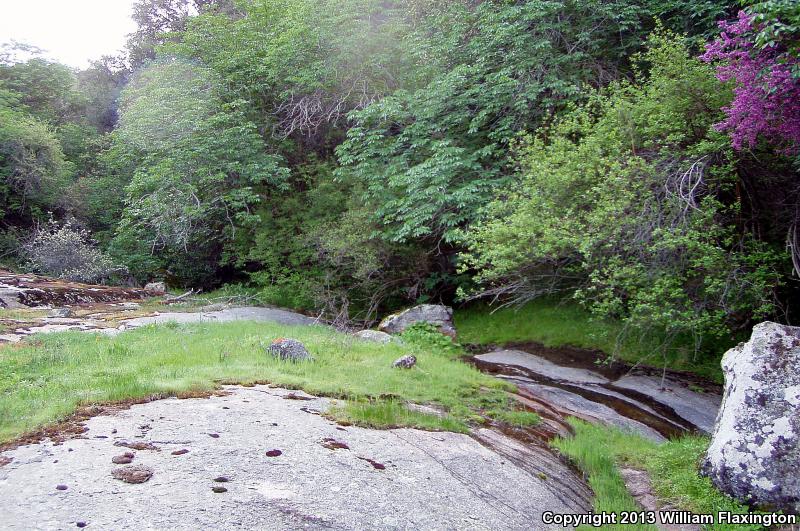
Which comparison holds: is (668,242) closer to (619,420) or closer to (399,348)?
(619,420)

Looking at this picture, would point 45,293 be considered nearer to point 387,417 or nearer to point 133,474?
point 387,417

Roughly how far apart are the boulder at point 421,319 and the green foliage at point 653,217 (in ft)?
12.7

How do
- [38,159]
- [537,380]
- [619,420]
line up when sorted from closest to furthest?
[619,420]
[537,380]
[38,159]

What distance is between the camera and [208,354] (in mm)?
9086

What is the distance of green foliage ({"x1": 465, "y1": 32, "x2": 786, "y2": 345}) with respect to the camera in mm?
10336

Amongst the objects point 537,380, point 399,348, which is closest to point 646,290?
point 537,380

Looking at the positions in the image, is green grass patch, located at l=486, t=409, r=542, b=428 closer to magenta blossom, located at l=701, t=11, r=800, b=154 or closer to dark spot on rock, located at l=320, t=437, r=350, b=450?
dark spot on rock, located at l=320, t=437, r=350, b=450

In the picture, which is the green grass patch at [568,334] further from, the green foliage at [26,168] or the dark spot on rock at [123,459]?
the green foliage at [26,168]

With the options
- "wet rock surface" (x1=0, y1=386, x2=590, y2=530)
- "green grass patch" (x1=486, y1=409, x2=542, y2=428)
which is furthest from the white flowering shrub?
"green grass patch" (x1=486, y1=409, x2=542, y2=428)

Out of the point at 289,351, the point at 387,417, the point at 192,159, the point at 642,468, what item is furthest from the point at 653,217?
the point at 192,159

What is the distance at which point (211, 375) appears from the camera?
746 centimetres

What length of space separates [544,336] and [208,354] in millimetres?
11229

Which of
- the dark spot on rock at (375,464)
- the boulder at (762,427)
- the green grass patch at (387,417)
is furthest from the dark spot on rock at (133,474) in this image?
the boulder at (762,427)

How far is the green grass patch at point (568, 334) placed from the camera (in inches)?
558
